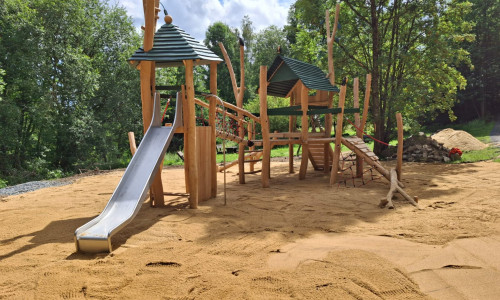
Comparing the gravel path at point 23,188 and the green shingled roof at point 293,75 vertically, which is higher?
the green shingled roof at point 293,75

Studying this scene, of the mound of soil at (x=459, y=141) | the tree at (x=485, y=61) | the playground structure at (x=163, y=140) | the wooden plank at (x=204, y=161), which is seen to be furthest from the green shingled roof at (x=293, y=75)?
the tree at (x=485, y=61)

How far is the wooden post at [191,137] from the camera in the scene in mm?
5801

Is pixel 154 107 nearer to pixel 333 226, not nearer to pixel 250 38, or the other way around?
pixel 333 226

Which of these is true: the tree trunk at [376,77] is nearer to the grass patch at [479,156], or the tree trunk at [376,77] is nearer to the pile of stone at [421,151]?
the pile of stone at [421,151]

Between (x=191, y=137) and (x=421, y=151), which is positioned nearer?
(x=191, y=137)

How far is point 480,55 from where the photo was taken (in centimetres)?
2852

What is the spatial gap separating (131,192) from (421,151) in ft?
37.7

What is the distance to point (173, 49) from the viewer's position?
5781 millimetres

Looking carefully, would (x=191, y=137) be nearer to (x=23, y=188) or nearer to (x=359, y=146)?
(x=359, y=146)

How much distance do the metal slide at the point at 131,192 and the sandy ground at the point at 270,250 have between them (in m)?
0.19

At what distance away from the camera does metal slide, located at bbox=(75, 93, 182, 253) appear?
3.79 m

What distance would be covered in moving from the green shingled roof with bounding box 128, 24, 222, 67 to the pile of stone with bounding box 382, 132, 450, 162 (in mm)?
9594

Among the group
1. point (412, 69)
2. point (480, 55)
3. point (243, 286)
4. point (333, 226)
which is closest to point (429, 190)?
point (333, 226)

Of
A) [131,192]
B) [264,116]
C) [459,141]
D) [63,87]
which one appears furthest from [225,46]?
[131,192]
